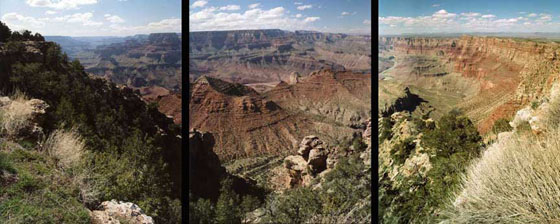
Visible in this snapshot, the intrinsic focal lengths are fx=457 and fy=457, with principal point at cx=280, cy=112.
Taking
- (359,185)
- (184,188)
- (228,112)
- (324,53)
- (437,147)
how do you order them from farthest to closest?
(228,112) < (324,53) < (359,185) < (437,147) < (184,188)

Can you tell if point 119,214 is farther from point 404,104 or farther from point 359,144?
point 404,104

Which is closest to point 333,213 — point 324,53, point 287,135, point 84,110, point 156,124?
point 287,135

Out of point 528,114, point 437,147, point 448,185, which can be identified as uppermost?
point 528,114

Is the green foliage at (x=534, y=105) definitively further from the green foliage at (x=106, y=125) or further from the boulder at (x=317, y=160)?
the green foliage at (x=106, y=125)

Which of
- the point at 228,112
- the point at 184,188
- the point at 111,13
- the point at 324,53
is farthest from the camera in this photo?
the point at 228,112

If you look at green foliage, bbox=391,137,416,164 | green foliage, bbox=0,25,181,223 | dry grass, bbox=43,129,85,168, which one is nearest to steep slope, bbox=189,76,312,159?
green foliage, bbox=0,25,181,223

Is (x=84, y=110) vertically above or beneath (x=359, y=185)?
above

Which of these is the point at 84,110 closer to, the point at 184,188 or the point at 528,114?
the point at 184,188
